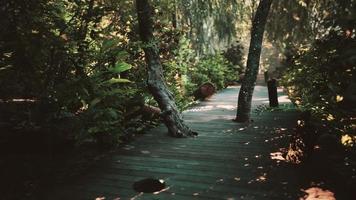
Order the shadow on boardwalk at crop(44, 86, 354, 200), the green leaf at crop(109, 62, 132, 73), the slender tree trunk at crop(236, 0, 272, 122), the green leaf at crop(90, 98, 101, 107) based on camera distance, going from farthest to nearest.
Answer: the slender tree trunk at crop(236, 0, 272, 122) < the green leaf at crop(109, 62, 132, 73) < the green leaf at crop(90, 98, 101, 107) < the shadow on boardwalk at crop(44, 86, 354, 200)

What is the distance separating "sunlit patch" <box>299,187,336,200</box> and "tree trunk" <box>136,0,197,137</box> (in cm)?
418

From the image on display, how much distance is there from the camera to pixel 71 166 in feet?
22.4

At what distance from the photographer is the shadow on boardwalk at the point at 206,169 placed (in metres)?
5.48

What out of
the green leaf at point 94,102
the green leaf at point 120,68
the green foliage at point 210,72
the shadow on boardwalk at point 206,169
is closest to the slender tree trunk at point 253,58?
the shadow on boardwalk at point 206,169

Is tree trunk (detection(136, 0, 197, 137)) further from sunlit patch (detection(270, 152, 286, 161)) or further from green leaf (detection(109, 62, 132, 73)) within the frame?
sunlit patch (detection(270, 152, 286, 161))

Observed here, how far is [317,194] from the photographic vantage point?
17.4ft

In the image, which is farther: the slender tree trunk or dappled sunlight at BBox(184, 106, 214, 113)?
dappled sunlight at BBox(184, 106, 214, 113)

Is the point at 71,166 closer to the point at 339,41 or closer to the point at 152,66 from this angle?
the point at 152,66

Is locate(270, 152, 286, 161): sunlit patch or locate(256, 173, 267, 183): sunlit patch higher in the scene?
locate(270, 152, 286, 161): sunlit patch

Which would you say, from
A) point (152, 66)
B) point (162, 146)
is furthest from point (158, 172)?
point (152, 66)

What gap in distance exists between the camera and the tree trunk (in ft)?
28.2

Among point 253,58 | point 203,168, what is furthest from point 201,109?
point 203,168

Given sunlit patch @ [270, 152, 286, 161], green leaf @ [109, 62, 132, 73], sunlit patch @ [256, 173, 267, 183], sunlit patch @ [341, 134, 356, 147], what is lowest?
sunlit patch @ [256, 173, 267, 183]

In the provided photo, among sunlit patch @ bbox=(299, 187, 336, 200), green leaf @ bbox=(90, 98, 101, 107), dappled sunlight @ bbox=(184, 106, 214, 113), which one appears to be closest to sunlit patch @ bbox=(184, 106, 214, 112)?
dappled sunlight @ bbox=(184, 106, 214, 113)
